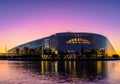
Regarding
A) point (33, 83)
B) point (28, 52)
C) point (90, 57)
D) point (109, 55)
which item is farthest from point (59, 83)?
point (28, 52)

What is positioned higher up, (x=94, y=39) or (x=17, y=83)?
(x=94, y=39)

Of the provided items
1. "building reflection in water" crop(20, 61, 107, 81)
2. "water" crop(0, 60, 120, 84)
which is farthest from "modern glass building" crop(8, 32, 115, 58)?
"water" crop(0, 60, 120, 84)

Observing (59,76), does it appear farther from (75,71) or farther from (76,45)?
(76,45)

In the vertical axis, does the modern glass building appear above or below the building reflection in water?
above

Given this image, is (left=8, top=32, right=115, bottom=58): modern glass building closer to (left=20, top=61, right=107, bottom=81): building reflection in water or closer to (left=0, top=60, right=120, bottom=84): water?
(left=20, top=61, right=107, bottom=81): building reflection in water

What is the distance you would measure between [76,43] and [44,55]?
17.7 meters

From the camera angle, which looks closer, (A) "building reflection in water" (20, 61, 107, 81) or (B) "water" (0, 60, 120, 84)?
(B) "water" (0, 60, 120, 84)

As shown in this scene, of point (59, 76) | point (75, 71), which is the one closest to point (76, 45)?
point (75, 71)

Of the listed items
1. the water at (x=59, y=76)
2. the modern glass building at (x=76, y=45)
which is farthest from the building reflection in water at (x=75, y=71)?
the modern glass building at (x=76, y=45)

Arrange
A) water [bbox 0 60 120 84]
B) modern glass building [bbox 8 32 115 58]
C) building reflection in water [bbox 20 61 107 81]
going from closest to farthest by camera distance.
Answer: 1. water [bbox 0 60 120 84]
2. building reflection in water [bbox 20 61 107 81]
3. modern glass building [bbox 8 32 115 58]

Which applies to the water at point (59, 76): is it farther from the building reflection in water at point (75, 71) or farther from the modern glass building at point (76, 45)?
the modern glass building at point (76, 45)

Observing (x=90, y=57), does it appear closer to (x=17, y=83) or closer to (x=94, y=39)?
(x=94, y=39)

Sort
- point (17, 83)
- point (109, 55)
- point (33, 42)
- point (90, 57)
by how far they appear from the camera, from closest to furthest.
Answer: point (17, 83) → point (90, 57) → point (109, 55) → point (33, 42)

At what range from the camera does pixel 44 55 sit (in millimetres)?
160500
